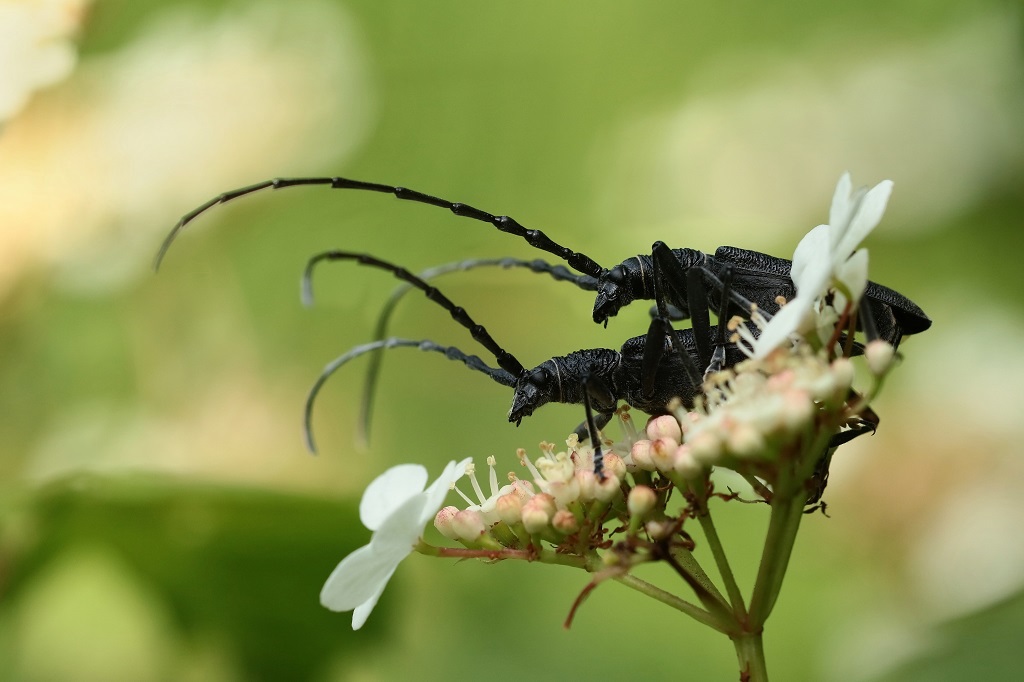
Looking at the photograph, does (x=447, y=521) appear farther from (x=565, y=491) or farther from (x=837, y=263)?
(x=837, y=263)

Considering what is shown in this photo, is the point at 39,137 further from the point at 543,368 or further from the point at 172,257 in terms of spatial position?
the point at 543,368

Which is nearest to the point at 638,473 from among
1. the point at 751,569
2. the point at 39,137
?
the point at 751,569

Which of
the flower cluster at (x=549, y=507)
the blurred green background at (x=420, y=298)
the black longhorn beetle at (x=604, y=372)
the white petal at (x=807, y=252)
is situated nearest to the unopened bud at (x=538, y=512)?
the flower cluster at (x=549, y=507)

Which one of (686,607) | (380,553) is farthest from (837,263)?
(380,553)

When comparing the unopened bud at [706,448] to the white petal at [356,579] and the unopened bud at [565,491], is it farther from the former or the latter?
the white petal at [356,579]

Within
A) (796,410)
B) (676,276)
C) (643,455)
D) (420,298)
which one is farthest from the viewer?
(420,298)
